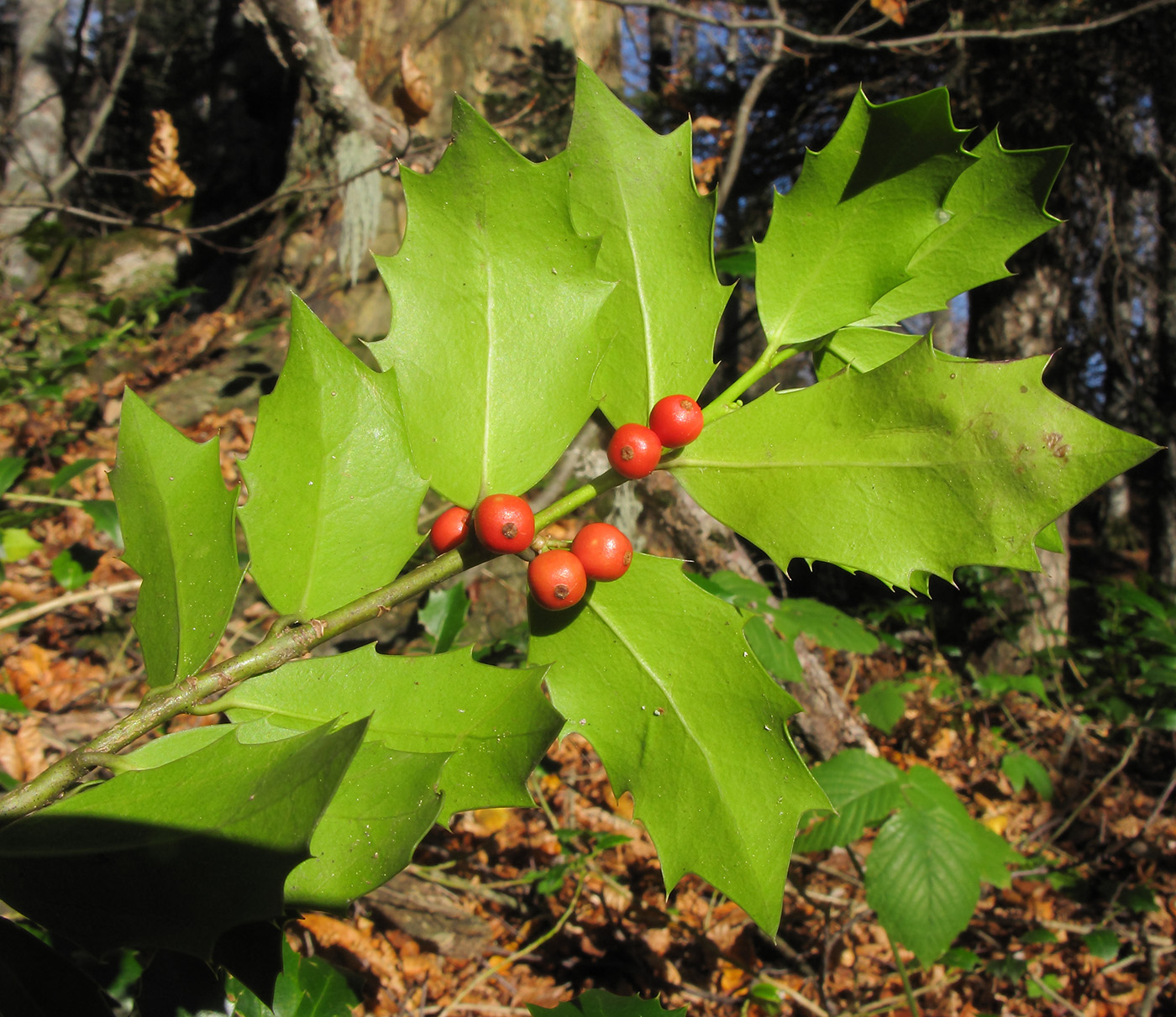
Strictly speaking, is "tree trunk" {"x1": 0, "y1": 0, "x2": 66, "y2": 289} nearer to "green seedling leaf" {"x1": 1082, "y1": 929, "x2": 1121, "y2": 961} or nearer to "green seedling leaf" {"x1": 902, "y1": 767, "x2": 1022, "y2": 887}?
"green seedling leaf" {"x1": 902, "y1": 767, "x2": 1022, "y2": 887}

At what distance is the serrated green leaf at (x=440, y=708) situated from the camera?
0.53 metres

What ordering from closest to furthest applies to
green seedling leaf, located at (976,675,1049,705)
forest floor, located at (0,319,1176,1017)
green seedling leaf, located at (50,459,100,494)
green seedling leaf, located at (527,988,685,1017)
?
1. green seedling leaf, located at (527,988,685,1017)
2. forest floor, located at (0,319,1176,1017)
3. green seedling leaf, located at (50,459,100,494)
4. green seedling leaf, located at (976,675,1049,705)

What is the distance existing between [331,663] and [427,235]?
366mm

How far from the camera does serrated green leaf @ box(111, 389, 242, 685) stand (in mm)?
592

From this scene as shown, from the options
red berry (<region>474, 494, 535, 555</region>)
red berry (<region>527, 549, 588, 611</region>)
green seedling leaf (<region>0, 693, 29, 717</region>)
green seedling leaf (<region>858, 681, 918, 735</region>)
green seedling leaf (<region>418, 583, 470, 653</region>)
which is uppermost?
red berry (<region>474, 494, 535, 555</region>)

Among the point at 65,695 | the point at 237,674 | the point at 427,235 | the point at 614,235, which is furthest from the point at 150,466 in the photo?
the point at 65,695

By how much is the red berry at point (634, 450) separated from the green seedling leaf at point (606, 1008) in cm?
80

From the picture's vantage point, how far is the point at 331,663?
1.96 feet

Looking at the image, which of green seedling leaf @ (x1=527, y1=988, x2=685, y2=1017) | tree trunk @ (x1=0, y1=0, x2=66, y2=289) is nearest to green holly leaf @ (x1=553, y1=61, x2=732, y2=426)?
green seedling leaf @ (x1=527, y1=988, x2=685, y2=1017)

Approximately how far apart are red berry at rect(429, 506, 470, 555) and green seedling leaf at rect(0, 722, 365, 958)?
244 millimetres

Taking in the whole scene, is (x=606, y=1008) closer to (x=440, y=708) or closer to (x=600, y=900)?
(x=440, y=708)

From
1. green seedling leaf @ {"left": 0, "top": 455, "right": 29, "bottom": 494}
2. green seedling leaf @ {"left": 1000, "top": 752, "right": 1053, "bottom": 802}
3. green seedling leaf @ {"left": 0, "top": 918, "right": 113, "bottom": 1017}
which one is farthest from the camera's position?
green seedling leaf @ {"left": 1000, "top": 752, "right": 1053, "bottom": 802}

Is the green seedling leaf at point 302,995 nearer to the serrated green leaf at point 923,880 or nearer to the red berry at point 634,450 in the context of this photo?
the red berry at point 634,450

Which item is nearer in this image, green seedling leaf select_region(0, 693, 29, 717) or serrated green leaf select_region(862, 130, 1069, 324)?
serrated green leaf select_region(862, 130, 1069, 324)
